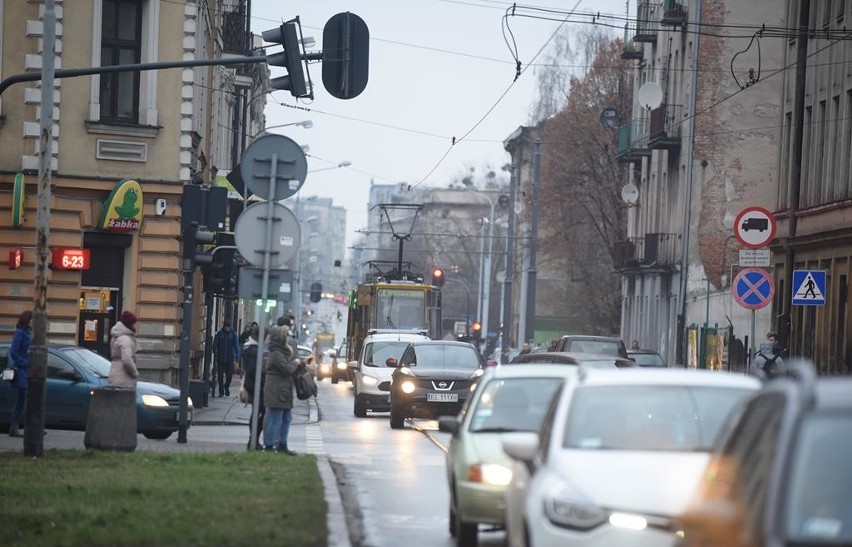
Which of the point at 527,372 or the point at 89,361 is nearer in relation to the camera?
the point at 527,372

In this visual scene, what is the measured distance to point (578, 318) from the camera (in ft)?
300

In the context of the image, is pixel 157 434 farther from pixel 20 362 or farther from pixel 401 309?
pixel 401 309

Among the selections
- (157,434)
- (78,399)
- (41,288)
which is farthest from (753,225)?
(41,288)

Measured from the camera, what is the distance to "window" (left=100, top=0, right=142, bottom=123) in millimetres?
35750

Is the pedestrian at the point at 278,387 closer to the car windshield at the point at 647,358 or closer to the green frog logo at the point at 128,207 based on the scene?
the green frog logo at the point at 128,207

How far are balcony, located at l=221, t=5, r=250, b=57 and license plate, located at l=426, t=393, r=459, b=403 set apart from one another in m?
22.2

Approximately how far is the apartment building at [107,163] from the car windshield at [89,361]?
8.25 metres

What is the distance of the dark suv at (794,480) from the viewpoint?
19.1ft

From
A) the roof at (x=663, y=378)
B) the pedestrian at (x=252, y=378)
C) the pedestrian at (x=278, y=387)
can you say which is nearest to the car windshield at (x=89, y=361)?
the pedestrian at (x=252, y=378)

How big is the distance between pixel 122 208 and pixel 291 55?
14.0m

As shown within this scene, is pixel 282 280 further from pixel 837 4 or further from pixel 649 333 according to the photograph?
pixel 649 333

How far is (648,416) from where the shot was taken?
1090 cm

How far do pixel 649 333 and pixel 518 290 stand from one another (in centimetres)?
4346

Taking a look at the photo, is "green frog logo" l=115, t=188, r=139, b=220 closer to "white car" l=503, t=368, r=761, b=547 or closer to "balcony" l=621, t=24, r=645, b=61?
"white car" l=503, t=368, r=761, b=547
